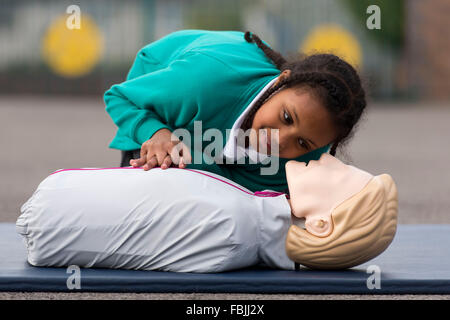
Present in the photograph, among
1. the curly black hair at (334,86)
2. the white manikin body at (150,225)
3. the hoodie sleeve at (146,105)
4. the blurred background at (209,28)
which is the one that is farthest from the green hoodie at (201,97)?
the blurred background at (209,28)

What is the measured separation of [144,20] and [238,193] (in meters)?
14.7

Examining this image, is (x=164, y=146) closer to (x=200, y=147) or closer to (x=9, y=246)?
(x=200, y=147)

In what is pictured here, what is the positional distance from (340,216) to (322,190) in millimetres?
122

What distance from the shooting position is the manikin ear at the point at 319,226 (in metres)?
2.63

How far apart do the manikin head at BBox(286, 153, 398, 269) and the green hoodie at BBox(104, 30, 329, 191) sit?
1.87 ft

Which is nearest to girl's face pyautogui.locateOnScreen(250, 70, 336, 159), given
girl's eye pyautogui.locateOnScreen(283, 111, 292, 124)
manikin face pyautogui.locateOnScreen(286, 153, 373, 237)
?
girl's eye pyautogui.locateOnScreen(283, 111, 292, 124)

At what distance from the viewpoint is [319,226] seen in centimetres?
264

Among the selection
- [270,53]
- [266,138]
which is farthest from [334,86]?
[270,53]

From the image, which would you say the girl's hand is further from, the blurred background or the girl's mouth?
the blurred background

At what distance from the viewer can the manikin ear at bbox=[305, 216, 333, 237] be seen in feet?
8.62

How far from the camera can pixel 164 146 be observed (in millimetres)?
2977

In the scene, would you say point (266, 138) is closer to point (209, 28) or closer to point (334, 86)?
point (334, 86)
